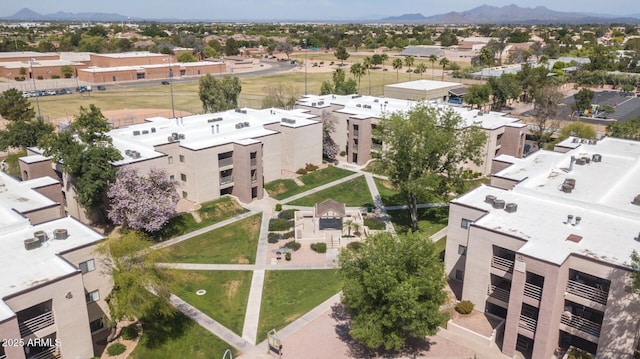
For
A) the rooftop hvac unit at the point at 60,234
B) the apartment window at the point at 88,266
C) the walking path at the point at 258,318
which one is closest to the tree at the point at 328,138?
the walking path at the point at 258,318

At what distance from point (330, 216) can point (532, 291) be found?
85.3ft

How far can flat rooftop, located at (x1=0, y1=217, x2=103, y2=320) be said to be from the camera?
30.0 metres

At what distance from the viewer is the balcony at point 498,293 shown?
3678cm

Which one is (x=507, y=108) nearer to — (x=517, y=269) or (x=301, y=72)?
(x=301, y=72)

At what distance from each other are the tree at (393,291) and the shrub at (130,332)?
16579 millimetres

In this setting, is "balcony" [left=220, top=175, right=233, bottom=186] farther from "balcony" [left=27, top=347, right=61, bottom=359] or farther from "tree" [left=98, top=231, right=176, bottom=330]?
"balcony" [left=27, top=347, right=61, bottom=359]

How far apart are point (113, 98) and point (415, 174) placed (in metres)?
102

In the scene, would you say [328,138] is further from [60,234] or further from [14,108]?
[14,108]

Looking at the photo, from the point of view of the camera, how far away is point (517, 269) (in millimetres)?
32656

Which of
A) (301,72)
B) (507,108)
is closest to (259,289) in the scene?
(507,108)

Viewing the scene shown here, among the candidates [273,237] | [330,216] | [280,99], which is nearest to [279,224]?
[273,237]

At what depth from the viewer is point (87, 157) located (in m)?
49.2

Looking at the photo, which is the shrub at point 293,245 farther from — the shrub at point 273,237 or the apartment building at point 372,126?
the apartment building at point 372,126

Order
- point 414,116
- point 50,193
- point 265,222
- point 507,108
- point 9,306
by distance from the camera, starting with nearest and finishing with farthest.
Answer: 1. point 9,306
2. point 50,193
3. point 414,116
4. point 265,222
5. point 507,108
